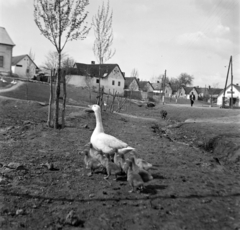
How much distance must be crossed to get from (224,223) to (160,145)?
6.40 meters

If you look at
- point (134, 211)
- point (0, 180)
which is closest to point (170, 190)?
point (134, 211)

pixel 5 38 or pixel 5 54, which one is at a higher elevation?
pixel 5 38

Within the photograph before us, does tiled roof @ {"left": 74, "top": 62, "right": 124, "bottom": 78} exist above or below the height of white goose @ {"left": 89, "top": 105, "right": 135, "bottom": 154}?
above

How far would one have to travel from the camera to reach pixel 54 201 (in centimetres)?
534

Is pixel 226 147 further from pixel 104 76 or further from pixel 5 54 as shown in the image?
pixel 104 76

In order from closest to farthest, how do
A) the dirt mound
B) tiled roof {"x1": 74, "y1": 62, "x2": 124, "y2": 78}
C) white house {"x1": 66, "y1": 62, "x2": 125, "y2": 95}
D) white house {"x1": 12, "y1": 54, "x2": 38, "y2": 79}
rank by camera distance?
the dirt mound
white house {"x1": 12, "y1": 54, "x2": 38, "y2": 79}
white house {"x1": 66, "y1": 62, "x2": 125, "y2": 95}
tiled roof {"x1": 74, "y1": 62, "x2": 124, "y2": 78}

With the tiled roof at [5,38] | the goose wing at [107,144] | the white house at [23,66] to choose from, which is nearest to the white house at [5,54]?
the tiled roof at [5,38]

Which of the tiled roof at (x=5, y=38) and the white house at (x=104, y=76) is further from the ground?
the tiled roof at (x=5, y=38)

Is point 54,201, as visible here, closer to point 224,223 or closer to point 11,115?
point 224,223

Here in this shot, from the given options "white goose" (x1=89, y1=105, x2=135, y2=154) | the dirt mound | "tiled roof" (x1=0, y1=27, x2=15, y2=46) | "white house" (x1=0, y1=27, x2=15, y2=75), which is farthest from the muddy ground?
"tiled roof" (x1=0, y1=27, x2=15, y2=46)

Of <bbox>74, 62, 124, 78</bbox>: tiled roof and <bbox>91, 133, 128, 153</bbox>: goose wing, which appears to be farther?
<bbox>74, 62, 124, 78</bbox>: tiled roof

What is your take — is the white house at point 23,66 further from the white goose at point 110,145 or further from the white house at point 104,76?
the white goose at point 110,145

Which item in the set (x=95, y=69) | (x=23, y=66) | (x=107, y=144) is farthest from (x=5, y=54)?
(x=107, y=144)

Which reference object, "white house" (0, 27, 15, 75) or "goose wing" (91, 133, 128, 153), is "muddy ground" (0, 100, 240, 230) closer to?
"goose wing" (91, 133, 128, 153)
